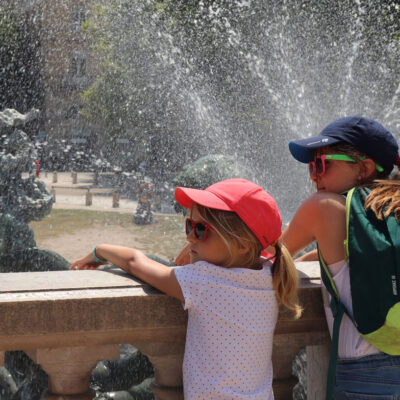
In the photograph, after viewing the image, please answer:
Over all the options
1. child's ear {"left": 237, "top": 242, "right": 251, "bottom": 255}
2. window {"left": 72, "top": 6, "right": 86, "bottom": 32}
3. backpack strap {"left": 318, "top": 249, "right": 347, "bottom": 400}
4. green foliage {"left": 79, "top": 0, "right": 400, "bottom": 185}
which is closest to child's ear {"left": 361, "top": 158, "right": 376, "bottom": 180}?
backpack strap {"left": 318, "top": 249, "right": 347, "bottom": 400}

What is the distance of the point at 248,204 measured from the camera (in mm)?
1882

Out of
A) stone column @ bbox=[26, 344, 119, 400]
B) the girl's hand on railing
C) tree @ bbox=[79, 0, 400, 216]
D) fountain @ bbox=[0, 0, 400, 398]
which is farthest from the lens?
tree @ bbox=[79, 0, 400, 216]

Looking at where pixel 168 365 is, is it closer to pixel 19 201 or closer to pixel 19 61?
pixel 19 201

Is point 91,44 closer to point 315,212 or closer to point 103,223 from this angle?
point 103,223

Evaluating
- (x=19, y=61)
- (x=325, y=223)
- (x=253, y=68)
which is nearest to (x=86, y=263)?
(x=325, y=223)

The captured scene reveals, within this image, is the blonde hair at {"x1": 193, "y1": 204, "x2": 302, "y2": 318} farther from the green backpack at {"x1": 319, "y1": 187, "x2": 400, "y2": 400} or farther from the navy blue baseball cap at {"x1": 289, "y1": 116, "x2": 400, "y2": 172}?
the navy blue baseball cap at {"x1": 289, "y1": 116, "x2": 400, "y2": 172}

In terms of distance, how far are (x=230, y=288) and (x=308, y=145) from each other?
1.79 ft

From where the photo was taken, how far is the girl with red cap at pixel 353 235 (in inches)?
71.3

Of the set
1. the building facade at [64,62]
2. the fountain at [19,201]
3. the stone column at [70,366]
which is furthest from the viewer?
the building facade at [64,62]

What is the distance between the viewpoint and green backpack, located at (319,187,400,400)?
1779 millimetres

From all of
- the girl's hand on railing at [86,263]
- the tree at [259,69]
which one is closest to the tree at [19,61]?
the tree at [259,69]

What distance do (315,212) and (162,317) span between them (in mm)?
581

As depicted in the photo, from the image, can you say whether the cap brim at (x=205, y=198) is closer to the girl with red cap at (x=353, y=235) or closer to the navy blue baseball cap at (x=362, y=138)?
the girl with red cap at (x=353, y=235)

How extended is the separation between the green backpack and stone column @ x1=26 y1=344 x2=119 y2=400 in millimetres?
791
